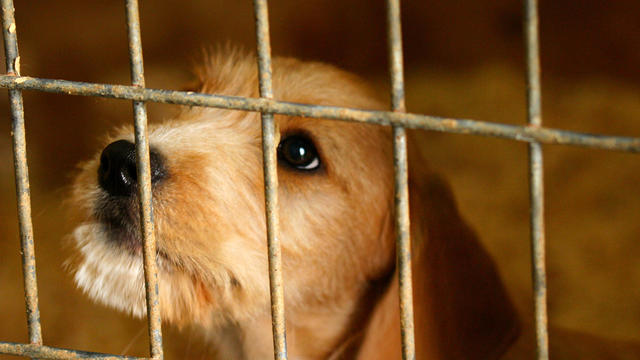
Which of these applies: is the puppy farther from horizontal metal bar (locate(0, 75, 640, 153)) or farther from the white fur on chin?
horizontal metal bar (locate(0, 75, 640, 153))

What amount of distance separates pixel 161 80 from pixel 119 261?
4.25 feet

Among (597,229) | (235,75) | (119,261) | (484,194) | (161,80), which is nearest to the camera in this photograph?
(119,261)

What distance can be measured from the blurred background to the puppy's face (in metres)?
0.42

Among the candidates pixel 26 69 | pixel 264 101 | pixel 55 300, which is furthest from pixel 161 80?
pixel 264 101

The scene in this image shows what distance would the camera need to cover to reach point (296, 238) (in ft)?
5.73

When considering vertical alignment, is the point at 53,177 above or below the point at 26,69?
below

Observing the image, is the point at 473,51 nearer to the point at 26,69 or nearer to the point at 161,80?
the point at 161,80

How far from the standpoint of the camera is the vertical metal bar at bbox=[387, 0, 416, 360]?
0.97m

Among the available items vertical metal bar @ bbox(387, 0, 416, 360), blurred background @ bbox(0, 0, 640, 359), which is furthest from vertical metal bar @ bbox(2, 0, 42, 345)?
blurred background @ bbox(0, 0, 640, 359)

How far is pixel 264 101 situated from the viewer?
1022mm

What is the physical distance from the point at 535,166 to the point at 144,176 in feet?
1.85

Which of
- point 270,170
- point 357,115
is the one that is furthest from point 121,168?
point 357,115

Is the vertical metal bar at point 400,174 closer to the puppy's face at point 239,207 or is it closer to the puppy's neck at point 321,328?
the puppy's face at point 239,207

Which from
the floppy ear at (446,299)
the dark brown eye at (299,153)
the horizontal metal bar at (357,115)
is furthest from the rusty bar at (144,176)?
the dark brown eye at (299,153)
